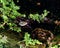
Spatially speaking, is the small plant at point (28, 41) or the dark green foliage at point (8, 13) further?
the dark green foliage at point (8, 13)

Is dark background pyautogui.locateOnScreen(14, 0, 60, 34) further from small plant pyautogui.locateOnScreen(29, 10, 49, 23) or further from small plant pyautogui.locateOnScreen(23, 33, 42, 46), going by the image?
small plant pyautogui.locateOnScreen(23, 33, 42, 46)

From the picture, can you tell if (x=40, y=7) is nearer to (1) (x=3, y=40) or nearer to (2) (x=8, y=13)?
(2) (x=8, y=13)

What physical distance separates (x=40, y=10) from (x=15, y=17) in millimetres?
418

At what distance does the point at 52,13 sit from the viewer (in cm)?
345

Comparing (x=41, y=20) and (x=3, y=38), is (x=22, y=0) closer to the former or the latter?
(x=41, y=20)

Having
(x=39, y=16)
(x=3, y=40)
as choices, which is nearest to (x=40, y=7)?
(x=39, y=16)

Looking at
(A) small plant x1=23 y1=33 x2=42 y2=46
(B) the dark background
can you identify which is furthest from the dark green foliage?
(A) small plant x1=23 y1=33 x2=42 y2=46

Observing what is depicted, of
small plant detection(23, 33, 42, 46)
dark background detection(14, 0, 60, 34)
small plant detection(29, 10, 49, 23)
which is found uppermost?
dark background detection(14, 0, 60, 34)

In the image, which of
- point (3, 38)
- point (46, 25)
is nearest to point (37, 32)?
point (46, 25)

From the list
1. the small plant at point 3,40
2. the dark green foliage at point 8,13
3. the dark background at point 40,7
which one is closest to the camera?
the small plant at point 3,40

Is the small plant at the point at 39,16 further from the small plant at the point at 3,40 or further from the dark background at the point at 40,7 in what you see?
the small plant at the point at 3,40

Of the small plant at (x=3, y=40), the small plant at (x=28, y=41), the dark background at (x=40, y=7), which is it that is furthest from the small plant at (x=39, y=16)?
the small plant at (x=3, y=40)

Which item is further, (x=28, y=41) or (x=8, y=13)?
(x=8, y=13)

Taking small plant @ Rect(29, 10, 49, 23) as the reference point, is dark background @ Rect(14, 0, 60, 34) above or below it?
above
